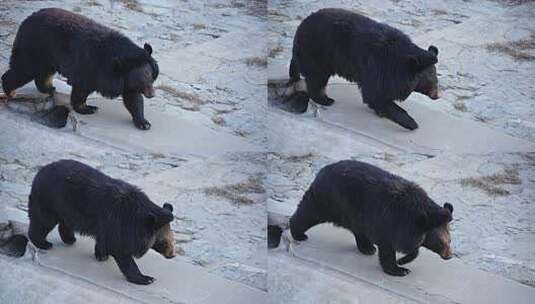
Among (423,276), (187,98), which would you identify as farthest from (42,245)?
(423,276)

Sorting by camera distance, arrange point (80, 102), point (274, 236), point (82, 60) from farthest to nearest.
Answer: point (80, 102), point (82, 60), point (274, 236)

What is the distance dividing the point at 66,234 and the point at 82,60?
136 cm

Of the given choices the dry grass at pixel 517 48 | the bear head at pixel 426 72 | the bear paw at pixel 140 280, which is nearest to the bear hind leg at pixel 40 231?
the bear paw at pixel 140 280

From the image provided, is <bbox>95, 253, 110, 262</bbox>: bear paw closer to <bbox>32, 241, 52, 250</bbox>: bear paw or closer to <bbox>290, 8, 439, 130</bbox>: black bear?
<bbox>32, 241, 52, 250</bbox>: bear paw

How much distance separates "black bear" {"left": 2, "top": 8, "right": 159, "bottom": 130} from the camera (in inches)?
337

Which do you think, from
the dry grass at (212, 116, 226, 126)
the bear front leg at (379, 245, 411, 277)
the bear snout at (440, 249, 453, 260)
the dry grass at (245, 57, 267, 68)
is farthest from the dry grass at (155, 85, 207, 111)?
the bear snout at (440, 249, 453, 260)

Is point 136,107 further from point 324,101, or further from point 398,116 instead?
point 398,116

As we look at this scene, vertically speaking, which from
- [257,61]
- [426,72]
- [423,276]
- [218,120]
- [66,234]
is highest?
[426,72]

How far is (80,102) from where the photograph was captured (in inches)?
346

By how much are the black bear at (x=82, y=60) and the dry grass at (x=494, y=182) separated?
2449 millimetres

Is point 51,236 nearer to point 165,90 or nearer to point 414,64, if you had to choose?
point 165,90

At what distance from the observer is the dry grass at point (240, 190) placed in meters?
8.43

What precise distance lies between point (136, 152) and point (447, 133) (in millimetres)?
2353

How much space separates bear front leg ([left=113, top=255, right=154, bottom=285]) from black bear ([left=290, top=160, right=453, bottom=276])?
1.11m
